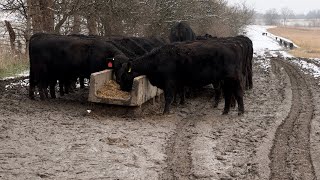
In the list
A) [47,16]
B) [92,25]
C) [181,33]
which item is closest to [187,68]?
[181,33]

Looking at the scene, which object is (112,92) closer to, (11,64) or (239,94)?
(239,94)

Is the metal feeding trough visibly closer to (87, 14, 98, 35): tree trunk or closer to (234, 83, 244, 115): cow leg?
(234, 83, 244, 115): cow leg

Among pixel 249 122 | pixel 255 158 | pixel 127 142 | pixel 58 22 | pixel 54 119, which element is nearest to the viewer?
pixel 255 158

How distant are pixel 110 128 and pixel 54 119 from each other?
129 centimetres

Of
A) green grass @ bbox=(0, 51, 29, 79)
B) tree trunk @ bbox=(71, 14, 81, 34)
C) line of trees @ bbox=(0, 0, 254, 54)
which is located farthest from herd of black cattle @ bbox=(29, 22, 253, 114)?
tree trunk @ bbox=(71, 14, 81, 34)

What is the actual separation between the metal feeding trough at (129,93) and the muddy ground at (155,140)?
245 millimetres

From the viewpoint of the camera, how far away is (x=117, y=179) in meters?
5.64

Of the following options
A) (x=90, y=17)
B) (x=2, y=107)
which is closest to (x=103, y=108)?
(x=2, y=107)

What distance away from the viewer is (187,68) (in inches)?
384

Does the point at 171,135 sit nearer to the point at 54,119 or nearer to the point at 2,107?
the point at 54,119

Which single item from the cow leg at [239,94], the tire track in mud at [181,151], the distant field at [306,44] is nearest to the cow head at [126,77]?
the tire track in mud at [181,151]

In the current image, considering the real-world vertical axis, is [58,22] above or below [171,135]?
above

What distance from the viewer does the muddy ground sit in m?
5.98

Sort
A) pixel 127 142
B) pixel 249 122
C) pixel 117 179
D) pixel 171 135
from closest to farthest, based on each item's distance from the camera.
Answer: pixel 117 179 < pixel 127 142 < pixel 171 135 < pixel 249 122
